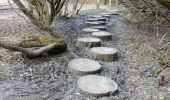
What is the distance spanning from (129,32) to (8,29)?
8.54 feet

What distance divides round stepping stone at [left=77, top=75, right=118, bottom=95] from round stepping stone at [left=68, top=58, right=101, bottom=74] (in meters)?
0.18

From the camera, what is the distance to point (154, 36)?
565 centimetres

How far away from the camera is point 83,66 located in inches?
133

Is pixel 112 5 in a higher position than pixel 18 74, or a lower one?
lower

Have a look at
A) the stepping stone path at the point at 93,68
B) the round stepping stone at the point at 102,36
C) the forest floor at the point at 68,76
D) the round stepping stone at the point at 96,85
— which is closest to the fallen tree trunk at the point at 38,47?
the forest floor at the point at 68,76

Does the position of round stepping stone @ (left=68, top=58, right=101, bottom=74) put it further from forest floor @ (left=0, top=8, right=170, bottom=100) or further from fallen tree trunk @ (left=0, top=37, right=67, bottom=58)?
fallen tree trunk @ (left=0, top=37, right=67, bottom=58)

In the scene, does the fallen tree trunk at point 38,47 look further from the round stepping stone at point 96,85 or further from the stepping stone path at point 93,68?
the round stepping stone at point 96,85

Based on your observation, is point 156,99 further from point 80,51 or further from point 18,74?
point 80,51

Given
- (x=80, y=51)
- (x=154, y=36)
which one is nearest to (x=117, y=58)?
(x=80, y=51)

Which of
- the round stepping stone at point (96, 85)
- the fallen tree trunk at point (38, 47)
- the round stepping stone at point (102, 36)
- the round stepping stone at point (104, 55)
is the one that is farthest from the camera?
the round stepping stone at point (102, 36)

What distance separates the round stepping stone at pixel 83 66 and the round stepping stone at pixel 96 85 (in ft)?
0.59

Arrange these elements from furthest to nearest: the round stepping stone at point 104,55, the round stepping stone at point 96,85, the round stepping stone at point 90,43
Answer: the round stepping stone at point 90,43 < the round stepping stone at point 104,55 < the round stepping stone at point 96,85

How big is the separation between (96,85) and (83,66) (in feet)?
1.88

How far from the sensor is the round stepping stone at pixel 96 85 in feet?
8.90
